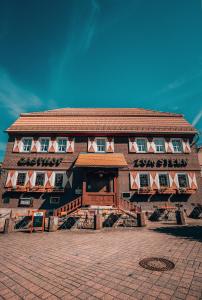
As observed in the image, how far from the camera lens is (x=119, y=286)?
410 centimetres

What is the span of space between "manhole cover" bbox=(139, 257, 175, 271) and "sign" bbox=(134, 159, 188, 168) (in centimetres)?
1206

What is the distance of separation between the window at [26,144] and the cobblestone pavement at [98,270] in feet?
37.7

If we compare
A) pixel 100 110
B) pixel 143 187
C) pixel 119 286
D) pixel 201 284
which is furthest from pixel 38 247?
pixel 100 110

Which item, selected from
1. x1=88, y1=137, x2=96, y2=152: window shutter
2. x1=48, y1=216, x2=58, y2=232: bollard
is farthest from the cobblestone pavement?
x1=88, y1=137, x2=96, y2=152: window shutter

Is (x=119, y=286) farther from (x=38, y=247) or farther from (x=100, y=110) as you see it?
(x=100, y=110)

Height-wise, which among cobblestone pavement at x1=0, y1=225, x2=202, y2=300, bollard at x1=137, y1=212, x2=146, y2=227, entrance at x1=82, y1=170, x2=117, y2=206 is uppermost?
entrance at x1=82, y1=170, x2=117, y2=206

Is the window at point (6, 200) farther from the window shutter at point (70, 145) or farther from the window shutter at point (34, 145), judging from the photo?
the window shutter at point (70, 145)

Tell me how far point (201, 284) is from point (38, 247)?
6222 millimetres

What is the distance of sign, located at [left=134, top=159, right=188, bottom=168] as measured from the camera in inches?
688

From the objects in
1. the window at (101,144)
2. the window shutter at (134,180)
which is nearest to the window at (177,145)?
the window shutter at (134,180)

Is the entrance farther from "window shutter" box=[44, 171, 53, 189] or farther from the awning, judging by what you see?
"window shutter" box=[44, 171, 53, 189]

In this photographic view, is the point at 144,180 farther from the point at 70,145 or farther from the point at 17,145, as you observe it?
the point at 17,145

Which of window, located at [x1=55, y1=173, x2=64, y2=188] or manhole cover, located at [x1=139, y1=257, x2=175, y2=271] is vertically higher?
window, located at [x1=55, y1=173, x2=64, y2=188]

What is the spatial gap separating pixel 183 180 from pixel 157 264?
13.5 metres
